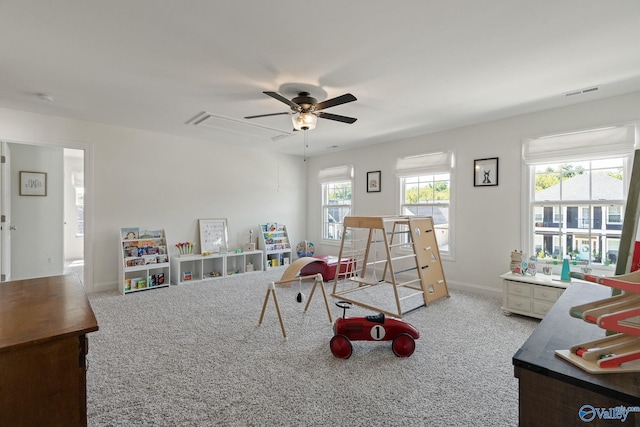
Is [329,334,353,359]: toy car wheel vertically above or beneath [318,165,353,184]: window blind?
beneath

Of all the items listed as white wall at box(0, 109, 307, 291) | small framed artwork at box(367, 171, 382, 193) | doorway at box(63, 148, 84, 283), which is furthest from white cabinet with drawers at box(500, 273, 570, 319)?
doorway at box(63, 148, 84, 283)

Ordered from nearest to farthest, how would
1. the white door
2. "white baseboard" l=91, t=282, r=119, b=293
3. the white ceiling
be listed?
1. the white ceiling
2. the white door
3. "white baseboard" l=91, t=282, r=119, b=293

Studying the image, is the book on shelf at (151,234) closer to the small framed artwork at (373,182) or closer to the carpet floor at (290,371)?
the carpet floor at (290,371)

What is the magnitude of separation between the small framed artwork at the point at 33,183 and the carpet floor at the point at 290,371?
2.76 meters

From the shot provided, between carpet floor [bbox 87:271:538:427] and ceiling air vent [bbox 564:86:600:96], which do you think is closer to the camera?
carpet floor [bbox 87:271:538:427]

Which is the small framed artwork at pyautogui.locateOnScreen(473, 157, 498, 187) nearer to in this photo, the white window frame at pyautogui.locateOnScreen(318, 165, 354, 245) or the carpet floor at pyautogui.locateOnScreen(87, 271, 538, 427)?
the carpet floor at pyautogui.locateOnScreen(87, 271, 538, 427)

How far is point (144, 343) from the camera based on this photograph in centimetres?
268

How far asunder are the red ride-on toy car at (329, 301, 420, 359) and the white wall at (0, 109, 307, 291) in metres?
3.75

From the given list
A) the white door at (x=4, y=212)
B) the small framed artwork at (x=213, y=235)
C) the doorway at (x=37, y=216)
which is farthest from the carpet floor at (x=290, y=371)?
the doorway at (x=37, y=216)

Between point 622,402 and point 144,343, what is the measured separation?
10.3 feet

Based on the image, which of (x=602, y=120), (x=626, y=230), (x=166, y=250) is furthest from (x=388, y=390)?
(x=166, y=250)

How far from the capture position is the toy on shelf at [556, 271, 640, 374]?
83 cm

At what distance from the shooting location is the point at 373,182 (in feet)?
18.3

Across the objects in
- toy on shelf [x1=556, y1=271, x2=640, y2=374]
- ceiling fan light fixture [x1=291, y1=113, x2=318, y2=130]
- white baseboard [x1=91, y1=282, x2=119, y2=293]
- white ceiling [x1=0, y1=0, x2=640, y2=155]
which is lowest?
white baseboard [x1=91, y1=282, x2=119, y2=293]
